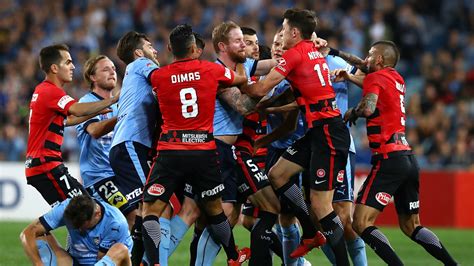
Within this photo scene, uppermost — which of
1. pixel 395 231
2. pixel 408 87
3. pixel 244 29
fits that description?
pixel 244 29

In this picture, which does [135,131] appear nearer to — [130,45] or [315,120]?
[130,45]

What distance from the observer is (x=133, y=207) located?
11031 millimetres

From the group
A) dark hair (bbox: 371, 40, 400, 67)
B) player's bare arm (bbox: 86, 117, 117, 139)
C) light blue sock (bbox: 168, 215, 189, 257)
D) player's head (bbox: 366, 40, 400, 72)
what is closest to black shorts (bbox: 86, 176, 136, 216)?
player's bare arm (bbox: 86, 117, 117, 139)

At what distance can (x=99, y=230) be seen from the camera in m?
9.73

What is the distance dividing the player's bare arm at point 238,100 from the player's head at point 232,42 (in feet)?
1.32

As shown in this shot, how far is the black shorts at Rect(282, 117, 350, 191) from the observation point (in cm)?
1003

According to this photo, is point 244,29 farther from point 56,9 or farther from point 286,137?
point 56,9

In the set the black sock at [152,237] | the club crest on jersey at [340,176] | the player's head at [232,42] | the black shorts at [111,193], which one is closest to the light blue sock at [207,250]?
the black sock at [152,237]

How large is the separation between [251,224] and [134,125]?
197 cm

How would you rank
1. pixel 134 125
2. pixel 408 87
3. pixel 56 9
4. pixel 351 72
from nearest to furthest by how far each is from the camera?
pixel 134 125, pixel 351 72, pixel 408 87, pixel 56 9

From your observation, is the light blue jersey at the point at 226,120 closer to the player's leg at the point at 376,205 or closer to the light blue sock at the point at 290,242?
the light blue sock at the point at 290,242

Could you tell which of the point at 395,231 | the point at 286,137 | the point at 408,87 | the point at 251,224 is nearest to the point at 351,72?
the point at 286,137

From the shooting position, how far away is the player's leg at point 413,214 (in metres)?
10.5

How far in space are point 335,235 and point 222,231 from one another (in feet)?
3.64
